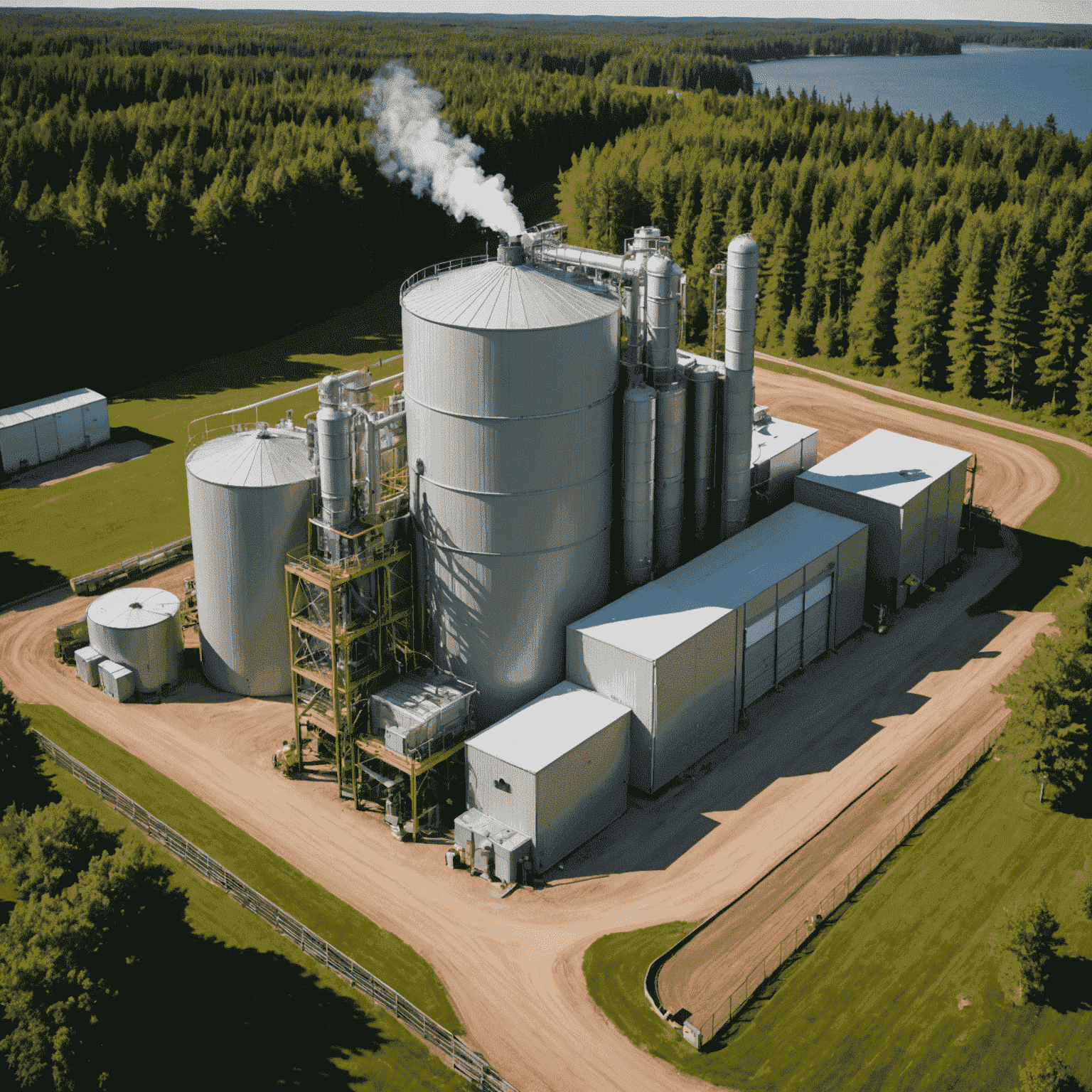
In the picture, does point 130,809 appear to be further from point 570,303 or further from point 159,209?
point 159,209

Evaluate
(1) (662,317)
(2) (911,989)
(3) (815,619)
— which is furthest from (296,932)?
(3) (815,619)

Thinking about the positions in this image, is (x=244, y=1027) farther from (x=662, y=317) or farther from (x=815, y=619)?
(x=815, y=619)

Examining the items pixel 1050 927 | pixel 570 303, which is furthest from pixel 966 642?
pixel 570 303

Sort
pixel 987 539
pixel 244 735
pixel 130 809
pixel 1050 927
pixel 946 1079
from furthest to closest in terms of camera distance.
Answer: pixel 987 539 → pixel 244 735 → pixel 130 809 → pixel 1050 927 → pixel 946 1079

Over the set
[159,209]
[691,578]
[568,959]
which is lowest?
[568,959]

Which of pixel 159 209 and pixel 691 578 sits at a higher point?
pixel 159 209

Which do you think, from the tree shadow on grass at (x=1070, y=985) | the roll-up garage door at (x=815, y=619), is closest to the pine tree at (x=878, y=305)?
the roll-up garage door at (x=815, y=619)

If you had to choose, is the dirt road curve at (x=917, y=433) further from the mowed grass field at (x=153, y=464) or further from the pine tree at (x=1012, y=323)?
the mowed grass field at (x=153, y=464)
